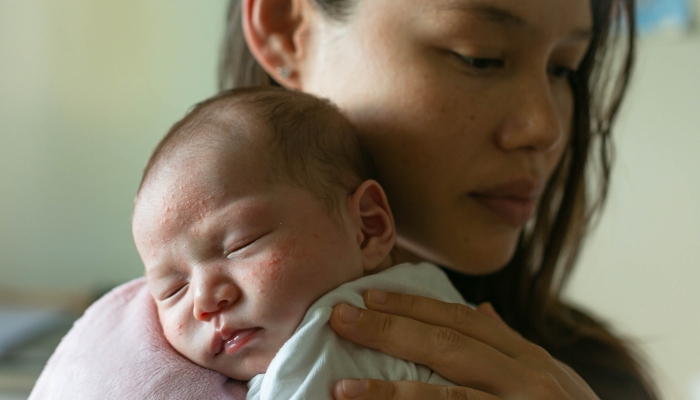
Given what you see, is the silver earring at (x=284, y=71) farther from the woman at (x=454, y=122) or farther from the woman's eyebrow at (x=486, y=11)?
the woman's eyebrow at (x=486, y=11)

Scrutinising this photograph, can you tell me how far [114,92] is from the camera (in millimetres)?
2725

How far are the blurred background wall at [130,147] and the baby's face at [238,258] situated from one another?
2138 millimetres

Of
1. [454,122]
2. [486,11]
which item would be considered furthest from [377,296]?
[486,11]

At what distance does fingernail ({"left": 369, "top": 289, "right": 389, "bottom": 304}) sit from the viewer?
2.42 ft

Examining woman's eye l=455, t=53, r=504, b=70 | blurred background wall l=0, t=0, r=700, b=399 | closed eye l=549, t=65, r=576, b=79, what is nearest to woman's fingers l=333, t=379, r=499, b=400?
woman's eye l=455, t=53, r=504, b=70

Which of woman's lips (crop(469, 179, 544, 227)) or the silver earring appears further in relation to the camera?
the silver earring

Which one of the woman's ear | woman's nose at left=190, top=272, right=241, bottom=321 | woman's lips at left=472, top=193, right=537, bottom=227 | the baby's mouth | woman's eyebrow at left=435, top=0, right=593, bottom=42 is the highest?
woman's eyebrow at left=435, top=0, right=593, bottom=42

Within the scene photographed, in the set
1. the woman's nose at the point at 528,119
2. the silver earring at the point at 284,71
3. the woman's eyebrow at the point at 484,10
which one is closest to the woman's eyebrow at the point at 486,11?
the woman's eyebrow at the point at 484,10

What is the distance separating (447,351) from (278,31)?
71cm

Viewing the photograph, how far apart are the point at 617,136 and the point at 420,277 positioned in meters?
2.39

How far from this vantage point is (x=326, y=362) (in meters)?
0.65

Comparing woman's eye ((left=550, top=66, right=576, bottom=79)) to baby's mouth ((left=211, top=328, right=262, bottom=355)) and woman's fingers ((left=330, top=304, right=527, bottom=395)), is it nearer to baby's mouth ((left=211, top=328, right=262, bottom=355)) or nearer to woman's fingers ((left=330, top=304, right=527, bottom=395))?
woman's fingers ((left=330, top=304, right=527, bottom=395))

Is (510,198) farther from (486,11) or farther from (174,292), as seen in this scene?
(174,292)

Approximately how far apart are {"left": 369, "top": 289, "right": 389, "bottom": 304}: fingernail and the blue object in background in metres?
2.59
